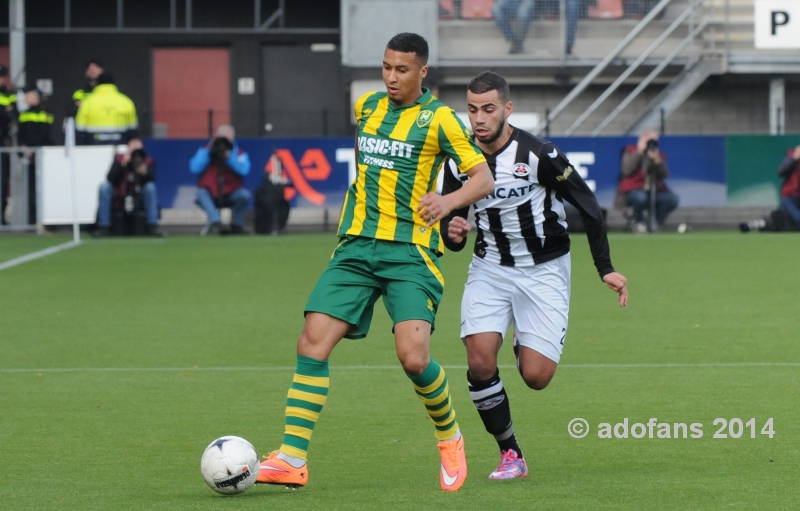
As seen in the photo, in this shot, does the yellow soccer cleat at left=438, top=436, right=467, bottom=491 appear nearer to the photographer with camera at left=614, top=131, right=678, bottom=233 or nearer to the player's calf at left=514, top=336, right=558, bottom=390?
the player's calf at left=514, top=336, right=558, bottom=390

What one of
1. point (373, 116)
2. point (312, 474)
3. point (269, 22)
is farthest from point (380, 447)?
point (269, 22)

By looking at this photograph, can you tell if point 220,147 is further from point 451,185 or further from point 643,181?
point 451,185

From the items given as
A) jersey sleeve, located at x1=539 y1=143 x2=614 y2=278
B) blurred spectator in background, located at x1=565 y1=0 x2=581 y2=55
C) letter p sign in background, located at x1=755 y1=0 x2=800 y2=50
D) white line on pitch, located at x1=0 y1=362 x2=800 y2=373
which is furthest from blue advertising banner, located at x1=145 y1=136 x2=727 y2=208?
jersey sleeve, located at x1=539 y1=143 x2=614 y2=278

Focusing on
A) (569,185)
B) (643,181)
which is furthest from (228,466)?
(643,181)

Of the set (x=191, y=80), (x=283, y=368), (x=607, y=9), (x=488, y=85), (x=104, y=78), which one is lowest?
(x=283, y=368)

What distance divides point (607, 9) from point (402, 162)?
65.0 feet

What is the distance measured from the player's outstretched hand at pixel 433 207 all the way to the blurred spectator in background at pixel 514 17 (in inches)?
774

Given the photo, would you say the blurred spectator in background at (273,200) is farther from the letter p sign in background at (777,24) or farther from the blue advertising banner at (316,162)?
the letter p sign in background at (777,24)

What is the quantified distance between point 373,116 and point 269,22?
2049cm

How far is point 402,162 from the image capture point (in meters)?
5.98

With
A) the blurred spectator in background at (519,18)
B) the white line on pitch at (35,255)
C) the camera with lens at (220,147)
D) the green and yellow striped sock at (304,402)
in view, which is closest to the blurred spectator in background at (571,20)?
the blurred spectator in background at (519,18)

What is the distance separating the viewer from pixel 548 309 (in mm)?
6426

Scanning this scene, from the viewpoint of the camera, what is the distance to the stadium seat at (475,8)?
979 inches

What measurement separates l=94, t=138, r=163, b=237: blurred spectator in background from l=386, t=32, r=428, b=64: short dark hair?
47.6ft
